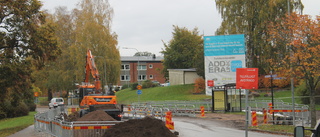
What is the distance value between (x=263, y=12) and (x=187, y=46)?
30520 mm

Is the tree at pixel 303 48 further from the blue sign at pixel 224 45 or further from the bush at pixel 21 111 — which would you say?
the bush at pixel 21 111

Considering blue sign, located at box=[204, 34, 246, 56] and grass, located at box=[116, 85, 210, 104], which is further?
grass, located at box=[116, 85, 210, 104]

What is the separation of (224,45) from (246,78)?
2772cm

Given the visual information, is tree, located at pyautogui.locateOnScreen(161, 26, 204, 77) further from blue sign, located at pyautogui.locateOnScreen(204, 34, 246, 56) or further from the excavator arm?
the excavator arm

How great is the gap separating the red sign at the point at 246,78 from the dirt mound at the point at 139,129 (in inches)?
160

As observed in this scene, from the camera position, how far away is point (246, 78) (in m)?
10.7

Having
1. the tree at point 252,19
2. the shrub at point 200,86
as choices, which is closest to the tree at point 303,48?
the tree at point 252,19

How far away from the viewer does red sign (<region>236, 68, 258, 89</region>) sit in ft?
35.0

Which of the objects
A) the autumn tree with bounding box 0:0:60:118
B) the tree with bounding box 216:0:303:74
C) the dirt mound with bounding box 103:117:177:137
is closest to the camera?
the dirt mound with bounding box 103:117:177:137

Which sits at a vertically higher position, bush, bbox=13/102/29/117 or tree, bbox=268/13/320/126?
tree, bbox=268/13/320/126

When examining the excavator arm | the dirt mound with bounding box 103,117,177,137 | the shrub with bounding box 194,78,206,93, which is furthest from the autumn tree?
the shrub with bounding box 194,78,206,93

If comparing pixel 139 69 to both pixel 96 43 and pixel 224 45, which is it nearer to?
pixel 96 43

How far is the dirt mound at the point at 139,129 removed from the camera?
1320 cm

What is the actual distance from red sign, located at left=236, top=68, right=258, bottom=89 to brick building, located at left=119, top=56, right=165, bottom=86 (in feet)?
286
